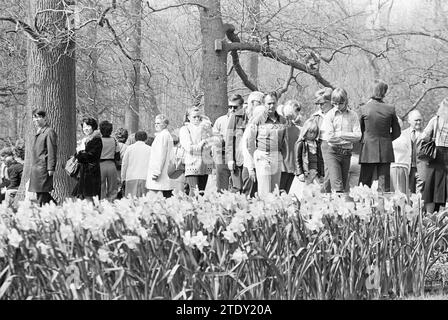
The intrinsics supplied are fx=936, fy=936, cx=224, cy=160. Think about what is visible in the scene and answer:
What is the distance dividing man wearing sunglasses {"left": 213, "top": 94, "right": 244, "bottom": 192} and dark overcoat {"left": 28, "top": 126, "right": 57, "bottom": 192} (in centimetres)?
225

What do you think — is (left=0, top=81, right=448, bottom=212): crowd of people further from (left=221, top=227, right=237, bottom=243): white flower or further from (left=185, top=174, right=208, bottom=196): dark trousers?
(left=221, top=227, right=237, bottom=243): white flower

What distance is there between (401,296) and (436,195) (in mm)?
5353

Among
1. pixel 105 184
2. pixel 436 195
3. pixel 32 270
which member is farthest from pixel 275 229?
pixel 105 184

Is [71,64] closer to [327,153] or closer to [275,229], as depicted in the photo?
[327,153]

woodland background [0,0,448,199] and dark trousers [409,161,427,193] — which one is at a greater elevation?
woodland background [0,0,448,199]

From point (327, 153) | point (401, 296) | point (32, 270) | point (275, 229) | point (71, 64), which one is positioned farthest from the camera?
point (71, 64)

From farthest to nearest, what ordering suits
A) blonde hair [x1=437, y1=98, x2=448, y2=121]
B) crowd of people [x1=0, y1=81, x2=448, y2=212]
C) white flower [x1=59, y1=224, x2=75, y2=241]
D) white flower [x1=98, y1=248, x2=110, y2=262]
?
blonde hair [x1=437, y1=98, x2=448, y2=121]
crowd of people [x1=0, y1=81, x2=448, y2=212]
white flower [x1=59, y1=224, x2=75, y2=241]
white flower [x1=98, y1=248, x2=110, y2=262]

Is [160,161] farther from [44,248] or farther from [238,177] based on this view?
[44,248]

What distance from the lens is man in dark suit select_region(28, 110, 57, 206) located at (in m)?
12.9

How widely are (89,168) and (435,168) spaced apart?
15.2 ft

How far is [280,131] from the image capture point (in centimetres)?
1188

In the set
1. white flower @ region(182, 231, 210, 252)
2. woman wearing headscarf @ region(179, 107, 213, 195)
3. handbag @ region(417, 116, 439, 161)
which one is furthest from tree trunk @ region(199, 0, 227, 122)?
white flower @ region(182, 231, 210, 252)

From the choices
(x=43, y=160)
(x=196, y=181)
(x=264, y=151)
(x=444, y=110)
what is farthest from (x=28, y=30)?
(x=444, y=110)

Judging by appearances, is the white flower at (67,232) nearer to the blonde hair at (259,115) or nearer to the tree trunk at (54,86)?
the blonde hair at (259,115)
